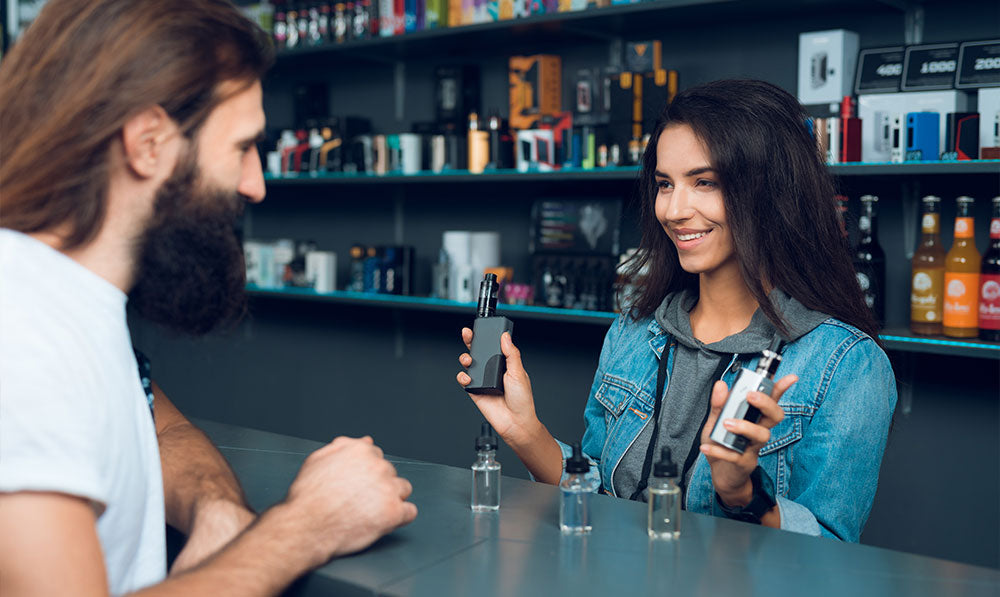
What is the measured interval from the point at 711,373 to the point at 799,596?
27.9 inches

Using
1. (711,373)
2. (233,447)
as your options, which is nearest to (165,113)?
(233,447)

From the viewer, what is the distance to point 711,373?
5.26 feet

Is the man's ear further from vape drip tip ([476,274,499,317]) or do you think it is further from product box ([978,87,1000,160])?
product box ([978,87,1000,160])

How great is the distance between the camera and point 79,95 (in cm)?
91

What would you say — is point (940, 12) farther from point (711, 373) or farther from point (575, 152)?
point (711, 373)

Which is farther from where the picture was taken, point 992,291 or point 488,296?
point 992,291

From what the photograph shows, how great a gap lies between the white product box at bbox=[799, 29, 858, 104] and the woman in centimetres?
105

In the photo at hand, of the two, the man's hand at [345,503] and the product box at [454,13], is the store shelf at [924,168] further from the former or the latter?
the man's hand at [345,503]

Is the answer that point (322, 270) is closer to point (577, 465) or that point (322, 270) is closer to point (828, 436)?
point (828, 436)

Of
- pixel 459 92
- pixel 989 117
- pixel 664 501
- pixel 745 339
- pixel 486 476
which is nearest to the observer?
pixel 664 501

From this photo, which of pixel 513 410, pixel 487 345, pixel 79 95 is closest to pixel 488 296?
pixel 487 345

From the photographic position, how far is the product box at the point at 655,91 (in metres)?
2.78

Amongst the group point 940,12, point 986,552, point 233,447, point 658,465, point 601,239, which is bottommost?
point 986,552

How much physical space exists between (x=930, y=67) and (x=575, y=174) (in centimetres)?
103
